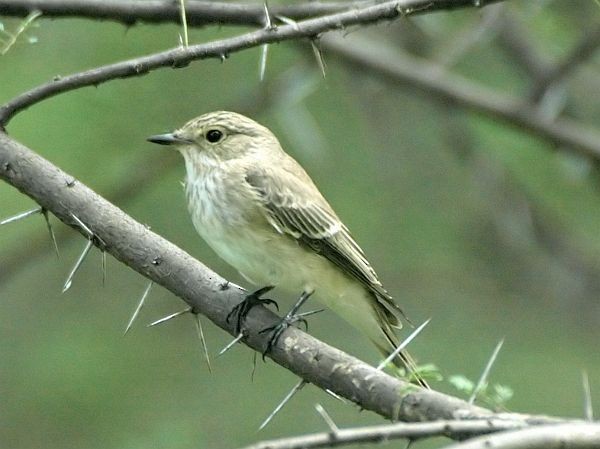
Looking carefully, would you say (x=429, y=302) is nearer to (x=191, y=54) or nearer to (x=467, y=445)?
(x=191, y=54)

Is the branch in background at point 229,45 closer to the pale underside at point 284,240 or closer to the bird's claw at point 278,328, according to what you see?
the bird's claw at point 278,328

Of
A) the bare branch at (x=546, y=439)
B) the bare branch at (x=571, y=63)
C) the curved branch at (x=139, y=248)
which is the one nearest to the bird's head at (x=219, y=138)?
the curved branch at (x=139, y=248)

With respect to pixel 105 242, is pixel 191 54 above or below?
above

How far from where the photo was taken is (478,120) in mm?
9688

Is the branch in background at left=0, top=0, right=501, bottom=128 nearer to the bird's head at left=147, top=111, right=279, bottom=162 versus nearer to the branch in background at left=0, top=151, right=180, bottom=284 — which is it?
the bird's head at left=147, top=111, right=279, bottom=162

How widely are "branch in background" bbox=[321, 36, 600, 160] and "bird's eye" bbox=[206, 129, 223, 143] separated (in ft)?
5.20

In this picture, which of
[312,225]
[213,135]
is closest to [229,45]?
[312,225]

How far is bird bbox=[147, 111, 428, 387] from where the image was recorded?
5742mm

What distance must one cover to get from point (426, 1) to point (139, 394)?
17.7 feet

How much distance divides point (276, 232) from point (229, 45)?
1.79m

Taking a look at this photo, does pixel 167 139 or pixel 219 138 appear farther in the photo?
pixel 219 138

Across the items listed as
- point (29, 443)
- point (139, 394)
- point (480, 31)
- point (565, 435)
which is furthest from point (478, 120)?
point (565, 435)

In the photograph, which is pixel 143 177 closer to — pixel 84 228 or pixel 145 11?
pixel 145 11

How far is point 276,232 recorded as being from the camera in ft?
19.3
